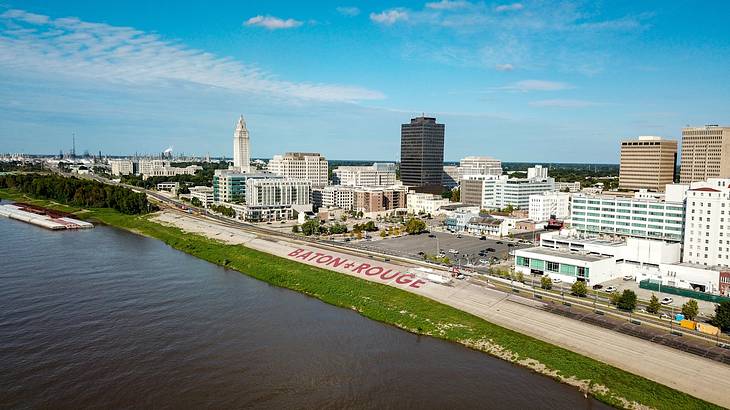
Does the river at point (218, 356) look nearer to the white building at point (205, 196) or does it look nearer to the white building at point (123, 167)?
the white building at point (205, 196)

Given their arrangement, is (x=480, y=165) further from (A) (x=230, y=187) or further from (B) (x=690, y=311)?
(B) (x=690, y=311)

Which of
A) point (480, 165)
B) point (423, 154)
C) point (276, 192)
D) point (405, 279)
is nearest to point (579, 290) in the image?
point (405, 279)

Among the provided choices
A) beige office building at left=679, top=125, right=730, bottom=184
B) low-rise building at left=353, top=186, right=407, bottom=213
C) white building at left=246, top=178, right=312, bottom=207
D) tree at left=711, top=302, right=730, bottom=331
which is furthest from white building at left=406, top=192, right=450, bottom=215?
tree at left=711, top=302, right=730, bottom=331

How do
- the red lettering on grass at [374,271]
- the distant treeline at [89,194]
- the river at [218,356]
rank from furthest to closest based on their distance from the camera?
the distant treeline at [89,194] → the red lettering on grass at [374,271] → the river at [218,356]

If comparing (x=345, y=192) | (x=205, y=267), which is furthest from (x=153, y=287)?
(x=345, y=192)

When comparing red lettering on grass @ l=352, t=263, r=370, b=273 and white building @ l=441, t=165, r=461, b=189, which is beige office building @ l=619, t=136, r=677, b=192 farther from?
red lettering on grass @ l=352, t=263, r=370, b=273

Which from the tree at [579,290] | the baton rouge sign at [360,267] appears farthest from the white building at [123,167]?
the tree at [579,290]

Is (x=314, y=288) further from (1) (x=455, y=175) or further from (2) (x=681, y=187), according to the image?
(1) (x=455, y=175)
